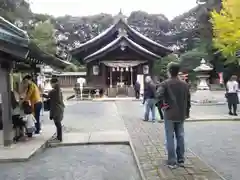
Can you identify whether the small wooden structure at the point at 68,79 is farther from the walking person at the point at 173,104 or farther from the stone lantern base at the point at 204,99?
the walking person at the point at 173,104

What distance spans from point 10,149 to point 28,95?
1850mm

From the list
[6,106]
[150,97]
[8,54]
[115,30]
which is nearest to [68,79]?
[115,30]

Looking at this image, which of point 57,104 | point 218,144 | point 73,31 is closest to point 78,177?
point 57,104

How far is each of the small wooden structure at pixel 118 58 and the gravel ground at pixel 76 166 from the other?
72.8 ft

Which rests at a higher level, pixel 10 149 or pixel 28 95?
pixel 28 95

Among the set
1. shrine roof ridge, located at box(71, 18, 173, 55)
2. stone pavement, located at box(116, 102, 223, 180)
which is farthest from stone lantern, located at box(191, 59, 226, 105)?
stone pavement, located at box(116, 102, 223, 180)

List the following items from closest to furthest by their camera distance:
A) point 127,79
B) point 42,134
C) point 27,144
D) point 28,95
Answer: point 27,144 → point 28,95 → point 42,134 → point 127,79

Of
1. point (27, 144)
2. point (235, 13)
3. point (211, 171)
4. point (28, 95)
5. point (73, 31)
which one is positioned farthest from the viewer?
point (73, 31)

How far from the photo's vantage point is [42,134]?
32.1 feet

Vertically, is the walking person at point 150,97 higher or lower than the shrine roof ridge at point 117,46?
lower

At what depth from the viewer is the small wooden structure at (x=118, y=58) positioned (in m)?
30.5

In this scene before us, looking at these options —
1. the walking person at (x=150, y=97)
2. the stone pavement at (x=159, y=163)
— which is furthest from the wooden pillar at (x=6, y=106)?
the walking person at (x=150, y=97)

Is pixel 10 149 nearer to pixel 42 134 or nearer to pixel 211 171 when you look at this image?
pixel 42 134

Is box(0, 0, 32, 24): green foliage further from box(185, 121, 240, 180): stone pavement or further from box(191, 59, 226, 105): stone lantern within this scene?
box(185, 121, 240, 180): stone pavement
